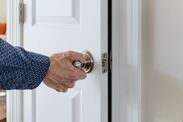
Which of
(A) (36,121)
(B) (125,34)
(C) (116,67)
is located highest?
(B) (125,34)

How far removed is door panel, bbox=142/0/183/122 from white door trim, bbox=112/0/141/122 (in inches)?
1.0

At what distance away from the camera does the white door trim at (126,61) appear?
2.97 ft

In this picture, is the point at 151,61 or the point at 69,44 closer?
the point at 151,61

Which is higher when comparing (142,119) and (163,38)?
(163,38)

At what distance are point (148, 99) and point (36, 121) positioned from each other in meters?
0.53

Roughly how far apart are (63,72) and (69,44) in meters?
0.17

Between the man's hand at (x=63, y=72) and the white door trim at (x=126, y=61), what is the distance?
4.7 inches

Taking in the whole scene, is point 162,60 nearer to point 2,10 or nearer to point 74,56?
point 74,56

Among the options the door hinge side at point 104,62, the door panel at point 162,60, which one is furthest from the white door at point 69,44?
the door panel at point 162,60

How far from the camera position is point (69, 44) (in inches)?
40.1

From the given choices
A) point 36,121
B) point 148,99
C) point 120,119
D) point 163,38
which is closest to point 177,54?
point 163,38

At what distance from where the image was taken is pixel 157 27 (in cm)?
88

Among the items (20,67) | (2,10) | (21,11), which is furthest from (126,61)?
(2,10)

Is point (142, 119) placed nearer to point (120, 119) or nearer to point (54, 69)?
point (120, 119)
